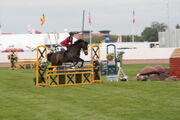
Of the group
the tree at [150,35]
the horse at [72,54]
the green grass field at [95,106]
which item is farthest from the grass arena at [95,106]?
the tree at [150,35]

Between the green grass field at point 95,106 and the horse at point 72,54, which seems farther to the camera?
the horse at point 72,54

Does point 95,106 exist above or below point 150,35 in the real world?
below

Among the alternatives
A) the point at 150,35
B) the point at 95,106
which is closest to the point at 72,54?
the point at 95,106

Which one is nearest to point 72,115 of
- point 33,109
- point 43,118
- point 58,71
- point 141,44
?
point 43,118

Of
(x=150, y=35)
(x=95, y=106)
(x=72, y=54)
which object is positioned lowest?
(x=95, y=106)

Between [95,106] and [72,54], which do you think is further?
[72,54]

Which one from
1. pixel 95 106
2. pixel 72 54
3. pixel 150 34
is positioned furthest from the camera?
pixel 150 34

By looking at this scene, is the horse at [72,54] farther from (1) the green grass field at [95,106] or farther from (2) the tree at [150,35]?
(2) the tree at [150,35]

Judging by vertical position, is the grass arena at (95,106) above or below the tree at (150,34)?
below

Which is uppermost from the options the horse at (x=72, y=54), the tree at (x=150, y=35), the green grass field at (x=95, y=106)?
the tree at (x=150, y=35)

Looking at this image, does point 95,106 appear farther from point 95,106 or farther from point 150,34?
point 150,34

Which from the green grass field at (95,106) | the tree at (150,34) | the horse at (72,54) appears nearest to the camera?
the green grass field at (95,106)

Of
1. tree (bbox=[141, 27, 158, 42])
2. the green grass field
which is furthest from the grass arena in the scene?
tree (bbox=[141, 27, 158, 42])

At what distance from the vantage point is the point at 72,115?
12.3 m
